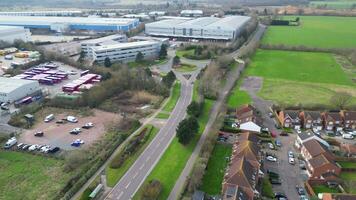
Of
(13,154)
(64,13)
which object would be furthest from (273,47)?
(64,13)

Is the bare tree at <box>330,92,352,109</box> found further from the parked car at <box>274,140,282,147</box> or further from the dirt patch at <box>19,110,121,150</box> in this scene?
the dirt patch at <box>19,110,121,150</box>

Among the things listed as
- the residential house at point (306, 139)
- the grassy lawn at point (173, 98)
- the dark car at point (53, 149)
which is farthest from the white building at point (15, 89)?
the residential house at point (306, 139)

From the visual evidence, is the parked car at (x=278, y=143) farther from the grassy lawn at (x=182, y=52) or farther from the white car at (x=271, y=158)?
the grassy lawn at (x=182, y=52)

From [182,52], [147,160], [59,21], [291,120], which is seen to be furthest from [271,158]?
[59,21]

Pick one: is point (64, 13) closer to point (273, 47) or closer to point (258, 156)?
point (273, 47)

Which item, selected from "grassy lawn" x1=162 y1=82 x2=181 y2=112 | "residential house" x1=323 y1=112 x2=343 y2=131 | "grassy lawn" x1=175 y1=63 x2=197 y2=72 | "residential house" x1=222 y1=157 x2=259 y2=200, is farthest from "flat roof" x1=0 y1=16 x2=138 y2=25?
"residential house" x1=222 y1=157 x2=259 y2=200

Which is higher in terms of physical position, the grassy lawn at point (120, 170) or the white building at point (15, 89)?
the white building at point (15, 89)
